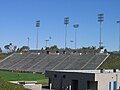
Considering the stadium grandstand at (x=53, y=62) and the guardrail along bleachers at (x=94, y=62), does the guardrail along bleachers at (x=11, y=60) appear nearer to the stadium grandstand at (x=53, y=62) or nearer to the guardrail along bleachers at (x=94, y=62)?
the stadium grandstand at (x=53, y=62)

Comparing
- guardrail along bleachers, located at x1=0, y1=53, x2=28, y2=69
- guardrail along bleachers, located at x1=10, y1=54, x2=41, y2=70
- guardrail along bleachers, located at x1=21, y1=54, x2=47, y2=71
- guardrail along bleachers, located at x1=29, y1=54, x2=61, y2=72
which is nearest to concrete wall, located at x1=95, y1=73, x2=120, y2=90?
guardrail along bleachers, located at x1=29, y1=54, x2=61, y2=72

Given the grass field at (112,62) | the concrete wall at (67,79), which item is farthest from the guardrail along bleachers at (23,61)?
the concrete wall at (67,79)

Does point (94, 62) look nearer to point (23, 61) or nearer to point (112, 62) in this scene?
point (112, 62)

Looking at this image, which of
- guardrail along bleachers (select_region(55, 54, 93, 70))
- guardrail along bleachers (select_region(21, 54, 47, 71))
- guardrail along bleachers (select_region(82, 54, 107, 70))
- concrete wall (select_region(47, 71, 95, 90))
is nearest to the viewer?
concrete wall (select_region(47, 71, 95, 90))

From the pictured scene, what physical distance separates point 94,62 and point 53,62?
15.6m

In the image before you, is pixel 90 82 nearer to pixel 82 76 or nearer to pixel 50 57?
pixel 82 76

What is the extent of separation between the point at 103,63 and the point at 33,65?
2473 cm

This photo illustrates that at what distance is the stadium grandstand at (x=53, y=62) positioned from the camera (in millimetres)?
100412

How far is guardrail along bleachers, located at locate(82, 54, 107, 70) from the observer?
313 ft

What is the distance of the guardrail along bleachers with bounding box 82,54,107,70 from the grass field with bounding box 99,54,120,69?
190cm

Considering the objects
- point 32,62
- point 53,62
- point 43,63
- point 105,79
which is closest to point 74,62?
point 53,62

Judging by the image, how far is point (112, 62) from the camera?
9888cm

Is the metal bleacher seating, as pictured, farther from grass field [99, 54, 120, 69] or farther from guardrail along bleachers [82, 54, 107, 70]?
grass field [99, 54, 120, 69]

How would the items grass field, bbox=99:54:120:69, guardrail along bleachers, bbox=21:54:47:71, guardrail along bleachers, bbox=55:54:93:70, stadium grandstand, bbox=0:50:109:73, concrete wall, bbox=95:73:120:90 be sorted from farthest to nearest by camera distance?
guardrail along bleachers, bbox=21:54:47:71
stadium grandstand, bbox=0:50:109:73
guardrail along bleachers, bbox=55:54:93:70
grass field, bbox=99:54:120:69
concrete wall, bbox=95:73:120:90
